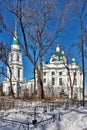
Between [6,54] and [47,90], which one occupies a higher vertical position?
[6,54]

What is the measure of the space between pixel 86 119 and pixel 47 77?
49396 millimetres

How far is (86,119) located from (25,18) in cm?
1174

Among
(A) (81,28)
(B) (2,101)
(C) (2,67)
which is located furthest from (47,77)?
(B) (2,101)

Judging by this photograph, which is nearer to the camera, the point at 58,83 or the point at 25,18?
the point at 25,18

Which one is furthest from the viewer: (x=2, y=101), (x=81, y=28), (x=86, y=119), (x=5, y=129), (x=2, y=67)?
(x=2, y=67)

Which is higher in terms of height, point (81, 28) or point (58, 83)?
point (81, 28)

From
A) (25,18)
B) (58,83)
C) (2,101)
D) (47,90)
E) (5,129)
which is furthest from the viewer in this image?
(58,83)

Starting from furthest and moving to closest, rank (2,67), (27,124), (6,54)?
(2,67) → (6,54) → (27,124)

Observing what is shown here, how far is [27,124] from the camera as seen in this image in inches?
321

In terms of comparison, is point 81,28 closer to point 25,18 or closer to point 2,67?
point 25,18

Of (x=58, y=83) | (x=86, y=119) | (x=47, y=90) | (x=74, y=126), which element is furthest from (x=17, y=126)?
(x=58, y=83)

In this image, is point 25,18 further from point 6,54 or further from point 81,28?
point 6,54

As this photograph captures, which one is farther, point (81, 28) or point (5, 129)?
point (81, 28)

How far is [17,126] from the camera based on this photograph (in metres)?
8.42
